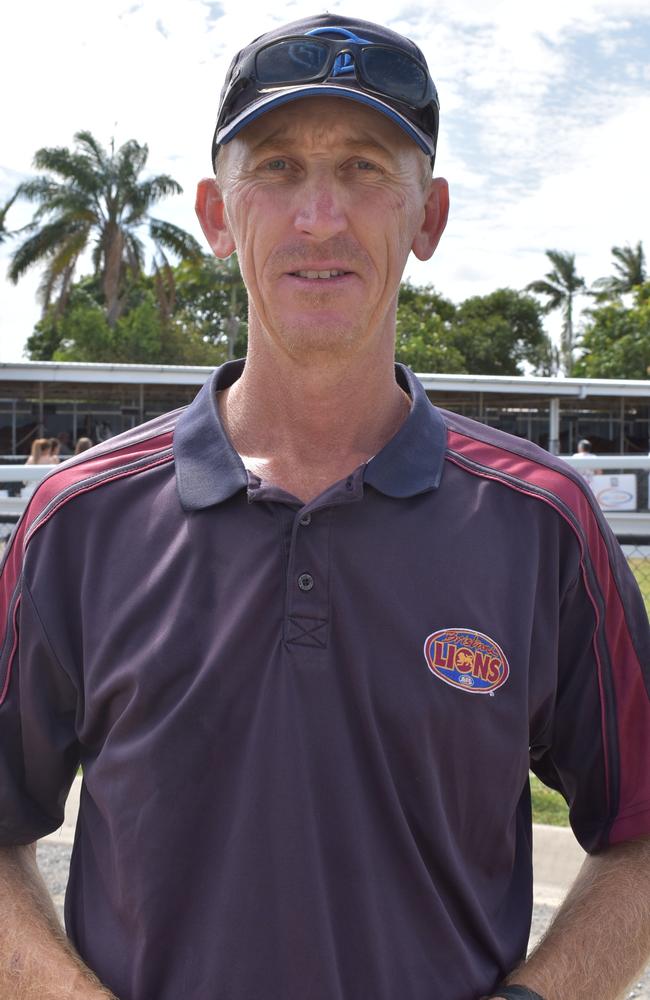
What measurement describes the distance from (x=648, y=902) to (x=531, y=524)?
0.71 metres

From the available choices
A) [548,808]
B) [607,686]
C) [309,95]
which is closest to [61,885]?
[548,808]

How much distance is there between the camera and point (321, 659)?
154 cm

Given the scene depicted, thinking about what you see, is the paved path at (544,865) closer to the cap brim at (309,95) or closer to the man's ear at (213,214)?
the man's ear at (213,214)

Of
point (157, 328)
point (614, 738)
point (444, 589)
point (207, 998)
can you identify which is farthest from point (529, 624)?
point (157, 328)

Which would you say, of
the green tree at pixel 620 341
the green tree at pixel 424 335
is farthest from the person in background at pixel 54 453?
the green tree at pixel 620 341

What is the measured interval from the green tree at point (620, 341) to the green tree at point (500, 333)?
7347mm

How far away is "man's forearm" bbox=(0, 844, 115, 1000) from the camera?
1.56 meters

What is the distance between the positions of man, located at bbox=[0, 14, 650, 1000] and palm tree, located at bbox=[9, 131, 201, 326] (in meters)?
35.5

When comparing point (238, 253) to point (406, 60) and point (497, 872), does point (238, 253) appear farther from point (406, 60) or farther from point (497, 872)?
point (497, 872)

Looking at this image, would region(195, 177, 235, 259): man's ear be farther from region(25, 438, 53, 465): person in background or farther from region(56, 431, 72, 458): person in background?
region(56, 431, 72, 458): person in background

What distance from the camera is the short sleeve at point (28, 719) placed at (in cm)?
168

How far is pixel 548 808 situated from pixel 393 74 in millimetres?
4238

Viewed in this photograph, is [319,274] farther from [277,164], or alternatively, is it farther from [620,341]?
[620,341]

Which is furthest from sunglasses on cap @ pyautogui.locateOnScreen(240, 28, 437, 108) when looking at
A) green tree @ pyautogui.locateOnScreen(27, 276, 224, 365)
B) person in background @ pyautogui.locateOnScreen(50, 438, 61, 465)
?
green tree @ pyautogui.locateOnScreen(27, 276, 224, 365)
